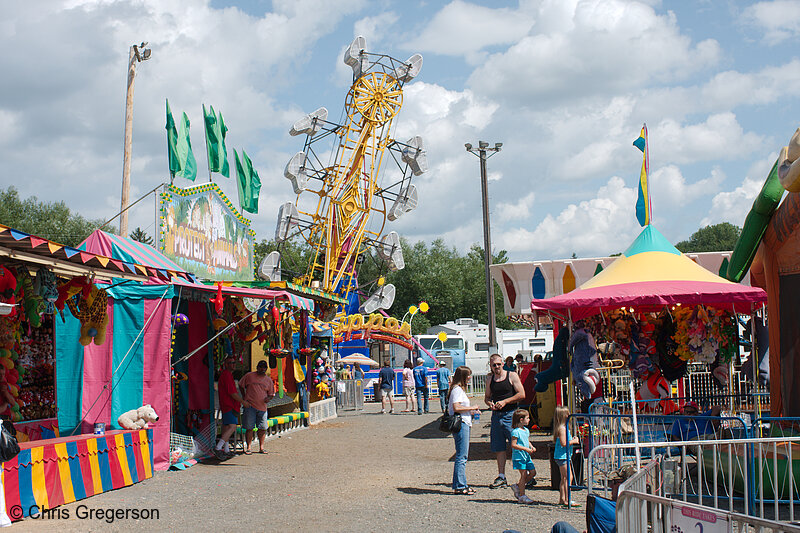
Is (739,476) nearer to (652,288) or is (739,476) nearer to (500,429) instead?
(652,288)

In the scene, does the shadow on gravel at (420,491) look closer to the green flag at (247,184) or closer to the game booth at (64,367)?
the game booth at (64,367)

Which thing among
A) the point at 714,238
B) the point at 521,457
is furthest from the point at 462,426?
the point at 714,238

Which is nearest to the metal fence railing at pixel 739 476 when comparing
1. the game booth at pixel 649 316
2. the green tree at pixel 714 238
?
the game booth at pixel 649 316

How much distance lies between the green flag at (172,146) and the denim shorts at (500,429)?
8.93 metres

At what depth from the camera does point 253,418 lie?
546 inches

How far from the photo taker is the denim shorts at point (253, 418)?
1380 centimetres

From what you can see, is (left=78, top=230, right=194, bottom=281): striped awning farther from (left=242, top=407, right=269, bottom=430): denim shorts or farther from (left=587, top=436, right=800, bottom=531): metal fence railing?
(left=587, top=436, right=800, bottom=531): metal fence railing

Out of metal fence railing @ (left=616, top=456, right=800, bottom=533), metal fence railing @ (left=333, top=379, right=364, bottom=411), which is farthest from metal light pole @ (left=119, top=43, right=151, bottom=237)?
metal fence railing @ (left=616, top=456, right=800, bottom=533)

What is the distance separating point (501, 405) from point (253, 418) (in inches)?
216

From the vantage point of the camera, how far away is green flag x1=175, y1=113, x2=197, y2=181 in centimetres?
1603

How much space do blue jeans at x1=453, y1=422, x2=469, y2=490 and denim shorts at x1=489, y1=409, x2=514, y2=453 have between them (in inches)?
17.4

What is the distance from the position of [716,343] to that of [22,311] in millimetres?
9498

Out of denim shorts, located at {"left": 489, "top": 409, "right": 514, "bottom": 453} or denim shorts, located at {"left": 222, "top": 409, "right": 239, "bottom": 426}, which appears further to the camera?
denim shorts, located at {"left": 222, "top": 409, "right": 239, "bottom": 426}

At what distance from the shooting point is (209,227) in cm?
1736
